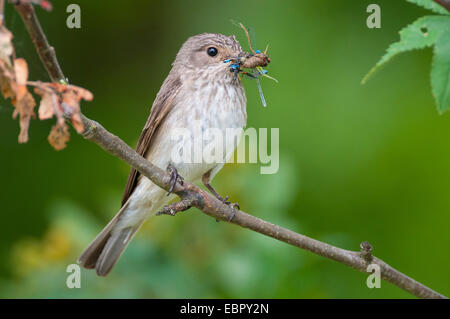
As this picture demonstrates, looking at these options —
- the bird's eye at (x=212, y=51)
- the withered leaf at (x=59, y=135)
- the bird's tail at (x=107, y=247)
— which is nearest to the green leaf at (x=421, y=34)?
the withered leaf at (x=59, y=135)

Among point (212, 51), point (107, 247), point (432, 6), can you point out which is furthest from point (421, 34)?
point (107, 247)

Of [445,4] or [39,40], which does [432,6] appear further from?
[39,40]

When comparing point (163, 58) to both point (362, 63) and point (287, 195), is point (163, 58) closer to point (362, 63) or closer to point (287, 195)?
point (362, 63)

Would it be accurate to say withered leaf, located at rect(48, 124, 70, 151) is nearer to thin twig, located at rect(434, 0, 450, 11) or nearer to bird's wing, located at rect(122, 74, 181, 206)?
thin twig, located at rect(434, 0, 450, 11)

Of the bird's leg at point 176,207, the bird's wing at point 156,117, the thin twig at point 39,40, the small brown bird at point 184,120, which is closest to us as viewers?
the thin twig at point 39,40

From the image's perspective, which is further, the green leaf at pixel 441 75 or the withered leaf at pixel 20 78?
the green leaf at pixel 441 75

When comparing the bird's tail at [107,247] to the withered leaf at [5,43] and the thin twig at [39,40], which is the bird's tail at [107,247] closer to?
the thin twig at [39,40]
